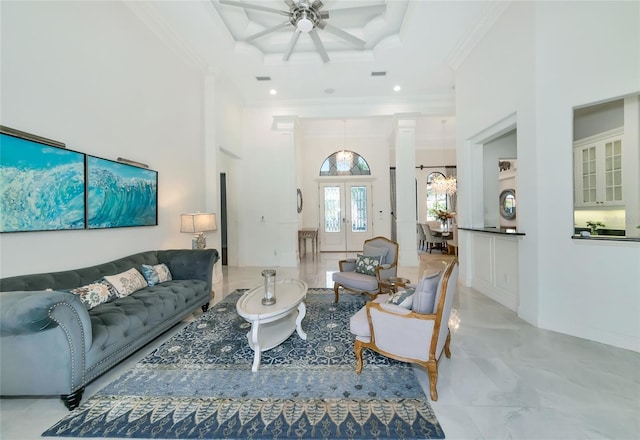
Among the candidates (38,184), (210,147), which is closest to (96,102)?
(38,184)

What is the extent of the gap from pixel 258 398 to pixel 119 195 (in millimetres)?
Answer: 2794

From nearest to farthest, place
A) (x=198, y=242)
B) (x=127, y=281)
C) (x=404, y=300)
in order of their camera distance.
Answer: (x=404, y=300) → (x=127, y=281) → (x=198, y=242)

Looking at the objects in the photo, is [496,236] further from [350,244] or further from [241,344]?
[350,244]

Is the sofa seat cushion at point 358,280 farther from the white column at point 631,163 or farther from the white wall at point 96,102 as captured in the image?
the white column at point 631,163

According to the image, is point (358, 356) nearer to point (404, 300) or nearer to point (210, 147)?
point (404, 300)

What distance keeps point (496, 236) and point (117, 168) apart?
5.11 m

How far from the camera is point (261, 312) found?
2.23 meters

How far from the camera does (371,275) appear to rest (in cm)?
366

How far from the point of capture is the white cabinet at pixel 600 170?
4.13 meters

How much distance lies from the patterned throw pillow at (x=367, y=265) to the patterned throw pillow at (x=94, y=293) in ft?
9.58

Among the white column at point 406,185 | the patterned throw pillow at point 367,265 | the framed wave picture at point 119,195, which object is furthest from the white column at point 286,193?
the framed wave picture at point 119,195

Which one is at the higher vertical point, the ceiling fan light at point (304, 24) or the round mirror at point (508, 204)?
the ceiling fan light at point (304, 24)

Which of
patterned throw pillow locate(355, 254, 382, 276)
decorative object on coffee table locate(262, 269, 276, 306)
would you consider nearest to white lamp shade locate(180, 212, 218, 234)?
decorative object on coffee table locate(262, 269, 276, 306)

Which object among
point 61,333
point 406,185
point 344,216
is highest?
point 406,185
